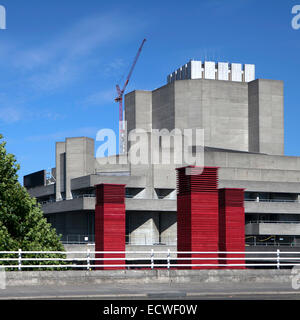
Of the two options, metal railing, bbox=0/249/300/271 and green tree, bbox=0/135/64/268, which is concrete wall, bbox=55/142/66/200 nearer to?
green tree, bbox=0/135/64/268

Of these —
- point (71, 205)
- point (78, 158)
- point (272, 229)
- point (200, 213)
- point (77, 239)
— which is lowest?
point (77, 239)

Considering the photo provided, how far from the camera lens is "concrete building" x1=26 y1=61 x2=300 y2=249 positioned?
8500 cm

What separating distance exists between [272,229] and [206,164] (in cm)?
1307

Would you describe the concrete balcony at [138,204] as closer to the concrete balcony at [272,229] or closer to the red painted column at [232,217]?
the concrete balcony at [272,229]

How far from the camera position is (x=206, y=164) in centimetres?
8844

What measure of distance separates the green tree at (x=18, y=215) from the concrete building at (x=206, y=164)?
40745mm

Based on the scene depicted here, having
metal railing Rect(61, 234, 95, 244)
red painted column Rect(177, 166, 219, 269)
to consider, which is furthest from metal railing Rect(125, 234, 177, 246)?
red painted column Rect(177, 166, 219, 269)

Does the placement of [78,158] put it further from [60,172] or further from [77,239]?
[77,239]

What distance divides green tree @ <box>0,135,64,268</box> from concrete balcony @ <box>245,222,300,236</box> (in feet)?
159

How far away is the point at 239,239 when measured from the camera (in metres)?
36.3

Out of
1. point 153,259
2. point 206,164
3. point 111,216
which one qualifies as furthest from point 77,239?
point 153,259

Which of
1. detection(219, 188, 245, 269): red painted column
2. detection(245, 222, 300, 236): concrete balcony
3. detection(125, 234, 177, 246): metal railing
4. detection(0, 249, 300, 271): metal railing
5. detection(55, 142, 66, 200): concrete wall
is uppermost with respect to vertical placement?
detection(55, 142, 66, 200): concrete wall

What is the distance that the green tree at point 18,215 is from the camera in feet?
131

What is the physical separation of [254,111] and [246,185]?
31.0m
